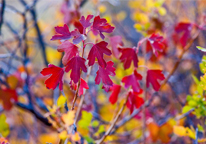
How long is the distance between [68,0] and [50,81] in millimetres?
977

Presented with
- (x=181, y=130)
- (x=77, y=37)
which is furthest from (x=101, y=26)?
(x=181, y=130)

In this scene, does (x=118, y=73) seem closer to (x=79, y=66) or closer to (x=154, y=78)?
(x=154, y=78)

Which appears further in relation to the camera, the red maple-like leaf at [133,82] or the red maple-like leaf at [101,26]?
the red maple-like leaf at [133,82]

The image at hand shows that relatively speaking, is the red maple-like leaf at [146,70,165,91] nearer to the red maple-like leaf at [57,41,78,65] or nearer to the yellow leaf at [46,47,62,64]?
the red maple-like leaf at [57,41,78,65]

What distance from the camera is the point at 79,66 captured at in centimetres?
49

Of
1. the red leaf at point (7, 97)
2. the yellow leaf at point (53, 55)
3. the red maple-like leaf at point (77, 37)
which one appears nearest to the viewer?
the red maple-like leaf at point (77, 37)

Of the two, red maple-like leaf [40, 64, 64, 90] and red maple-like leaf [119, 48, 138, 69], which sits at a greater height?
red maple-like leaf [40, 64, 64, 90]

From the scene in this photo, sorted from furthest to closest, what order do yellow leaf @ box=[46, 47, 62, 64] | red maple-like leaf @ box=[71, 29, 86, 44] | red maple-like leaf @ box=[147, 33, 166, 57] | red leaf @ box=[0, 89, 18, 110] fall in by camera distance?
yellow leaf @ box=[46, 47, 62, 64] → red leaf @ box=[0, 89, 18, 110] → red maple-like leaf @ box=[147, 33, 166, 57] → red maple-like leaf @ box=[71, 29, 86, 44]

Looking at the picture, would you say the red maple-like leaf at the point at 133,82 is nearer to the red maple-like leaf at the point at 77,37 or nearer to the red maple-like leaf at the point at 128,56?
the red maple-like leaf at the point at 128,56

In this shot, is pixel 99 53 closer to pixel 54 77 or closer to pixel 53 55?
pixel 54 77

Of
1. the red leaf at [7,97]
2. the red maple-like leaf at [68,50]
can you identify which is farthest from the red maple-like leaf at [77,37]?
the red leaf at [7,97]

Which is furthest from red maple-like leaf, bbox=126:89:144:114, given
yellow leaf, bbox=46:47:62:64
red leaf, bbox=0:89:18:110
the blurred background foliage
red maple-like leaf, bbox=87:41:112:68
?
yellow leaf, bbox=46:47:62:64

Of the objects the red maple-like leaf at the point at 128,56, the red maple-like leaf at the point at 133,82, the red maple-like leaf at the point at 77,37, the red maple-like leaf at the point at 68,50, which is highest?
the red maple-like leaf at the point at 77,37

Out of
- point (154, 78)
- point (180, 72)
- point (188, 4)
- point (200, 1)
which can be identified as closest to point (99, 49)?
point (154, 78)
